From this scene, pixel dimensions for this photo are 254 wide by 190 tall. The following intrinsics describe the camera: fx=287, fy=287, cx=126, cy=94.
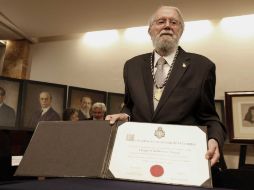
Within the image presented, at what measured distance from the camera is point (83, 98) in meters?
4.60

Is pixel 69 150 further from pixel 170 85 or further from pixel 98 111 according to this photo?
pixel 98 111

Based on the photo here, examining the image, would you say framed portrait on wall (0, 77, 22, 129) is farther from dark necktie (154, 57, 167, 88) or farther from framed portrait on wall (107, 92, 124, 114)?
dark necktie (154, 57, 167, 88)

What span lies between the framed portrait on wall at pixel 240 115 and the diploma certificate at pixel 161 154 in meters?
3.05

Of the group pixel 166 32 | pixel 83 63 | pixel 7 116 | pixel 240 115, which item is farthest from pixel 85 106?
pixel 166 32

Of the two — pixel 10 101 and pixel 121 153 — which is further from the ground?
pixel 10 101

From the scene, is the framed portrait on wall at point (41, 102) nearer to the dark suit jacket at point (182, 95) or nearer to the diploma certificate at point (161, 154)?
the dark suit jacket at point (182, 95)

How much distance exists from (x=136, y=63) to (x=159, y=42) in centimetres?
18

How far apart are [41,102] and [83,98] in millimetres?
648

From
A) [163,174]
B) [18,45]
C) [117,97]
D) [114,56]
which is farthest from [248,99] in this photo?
[18,45]

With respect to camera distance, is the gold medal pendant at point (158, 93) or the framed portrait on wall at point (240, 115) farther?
the framed portrait on wall at point (240, 115)

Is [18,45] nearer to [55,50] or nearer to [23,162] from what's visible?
[55,50]

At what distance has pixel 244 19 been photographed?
4.42 m

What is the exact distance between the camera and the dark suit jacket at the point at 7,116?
13.3ft

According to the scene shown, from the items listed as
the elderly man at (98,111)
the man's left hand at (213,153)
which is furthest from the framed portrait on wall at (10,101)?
the man's left hand at (213,153)
